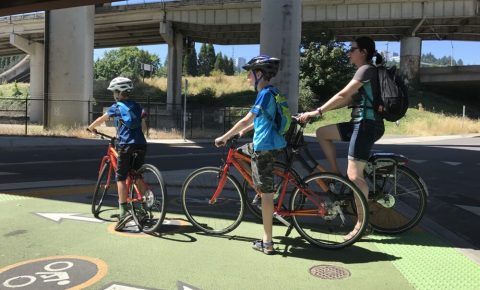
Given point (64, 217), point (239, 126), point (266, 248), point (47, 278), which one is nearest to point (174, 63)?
point (64, 217)

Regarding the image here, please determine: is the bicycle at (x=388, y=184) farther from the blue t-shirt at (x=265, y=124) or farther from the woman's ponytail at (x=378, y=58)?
the woman's ponytail at (x=378, y=58)

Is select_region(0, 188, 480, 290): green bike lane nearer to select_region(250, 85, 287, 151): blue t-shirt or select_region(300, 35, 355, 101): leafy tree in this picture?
select_region(250, 85, 287, 151): blue t-shirt

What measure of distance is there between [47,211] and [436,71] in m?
55.7

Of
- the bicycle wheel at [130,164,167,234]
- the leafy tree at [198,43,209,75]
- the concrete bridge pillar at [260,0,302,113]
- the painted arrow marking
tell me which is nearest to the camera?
the bicycle wheel at [130,164,167,234]

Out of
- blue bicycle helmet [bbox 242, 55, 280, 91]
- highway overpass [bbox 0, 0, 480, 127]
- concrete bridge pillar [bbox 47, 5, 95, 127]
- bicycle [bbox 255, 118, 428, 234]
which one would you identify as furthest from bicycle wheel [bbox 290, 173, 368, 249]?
Answer: highway overpass [bbox 0, 0, 480, 127]

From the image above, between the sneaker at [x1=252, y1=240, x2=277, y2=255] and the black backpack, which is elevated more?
the black backpack

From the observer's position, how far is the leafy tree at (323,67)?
1853 inches

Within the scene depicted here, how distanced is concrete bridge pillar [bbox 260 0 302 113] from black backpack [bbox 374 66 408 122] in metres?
5.02

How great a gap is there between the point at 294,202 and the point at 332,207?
39cm

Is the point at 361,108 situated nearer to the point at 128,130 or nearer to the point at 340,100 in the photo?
the point at 340,100

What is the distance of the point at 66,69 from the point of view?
28.1m

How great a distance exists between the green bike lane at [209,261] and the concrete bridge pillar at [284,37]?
4.73 meters

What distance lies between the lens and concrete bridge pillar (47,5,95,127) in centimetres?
2786

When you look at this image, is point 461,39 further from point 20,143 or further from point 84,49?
point 20,143
